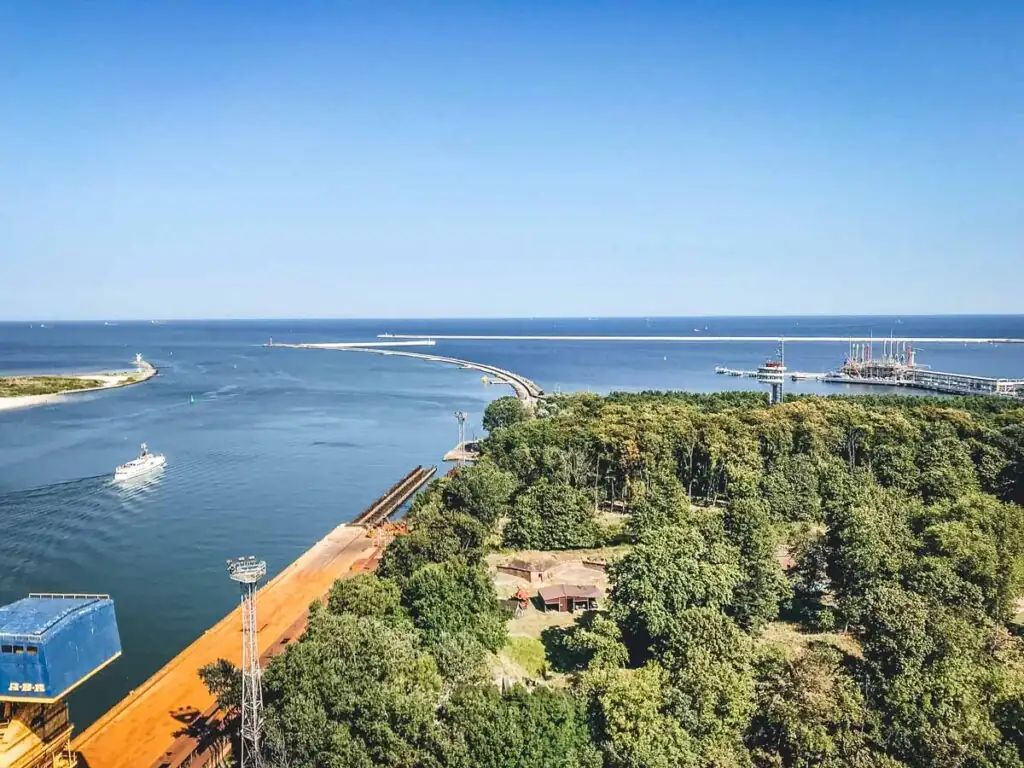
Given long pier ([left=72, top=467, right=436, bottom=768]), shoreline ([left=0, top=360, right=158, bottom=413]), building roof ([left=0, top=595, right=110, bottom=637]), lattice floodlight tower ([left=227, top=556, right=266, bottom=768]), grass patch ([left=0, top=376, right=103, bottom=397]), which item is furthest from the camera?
grass patch ([left=0, top=376, right=103, bottom=397])

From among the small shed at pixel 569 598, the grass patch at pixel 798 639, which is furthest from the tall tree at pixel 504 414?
the grass patch at pixel 798 639

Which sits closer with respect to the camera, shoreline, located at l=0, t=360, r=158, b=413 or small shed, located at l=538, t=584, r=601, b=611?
small shed, located at l=538, t=584, r=601, b=611

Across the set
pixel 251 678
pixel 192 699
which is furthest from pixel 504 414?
pixel 251 678

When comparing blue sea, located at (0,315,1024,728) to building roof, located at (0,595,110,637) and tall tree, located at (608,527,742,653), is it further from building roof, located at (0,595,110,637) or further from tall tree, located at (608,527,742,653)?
tall tree, located at (608,527,742,653)

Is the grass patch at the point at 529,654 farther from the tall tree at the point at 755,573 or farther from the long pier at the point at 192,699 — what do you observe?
the long pier at the point at 192,699

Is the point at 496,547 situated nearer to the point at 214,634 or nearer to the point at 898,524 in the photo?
the point at 214,634

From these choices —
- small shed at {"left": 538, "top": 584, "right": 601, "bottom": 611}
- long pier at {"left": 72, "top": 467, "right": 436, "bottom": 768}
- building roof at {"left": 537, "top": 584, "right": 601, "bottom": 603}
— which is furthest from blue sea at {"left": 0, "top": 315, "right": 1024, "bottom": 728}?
small shed at {"left": 538, "top": 584, "right": 601, "bottom": 611}

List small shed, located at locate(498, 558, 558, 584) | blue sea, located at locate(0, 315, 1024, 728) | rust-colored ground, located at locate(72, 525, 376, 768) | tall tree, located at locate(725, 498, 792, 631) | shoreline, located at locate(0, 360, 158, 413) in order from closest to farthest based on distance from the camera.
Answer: rust-colored ground, located at locate(72, 525, 376, 768), tall tree, located at locate(725, 498, 792, 631), small shed, located at locate(498, 558, 558, 584), blue sea, located at locate(0, 315, 1024, 728), shoreline, located at locate(0, 360, 158, 413)

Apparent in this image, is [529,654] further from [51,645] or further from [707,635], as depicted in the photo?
[51,645]
